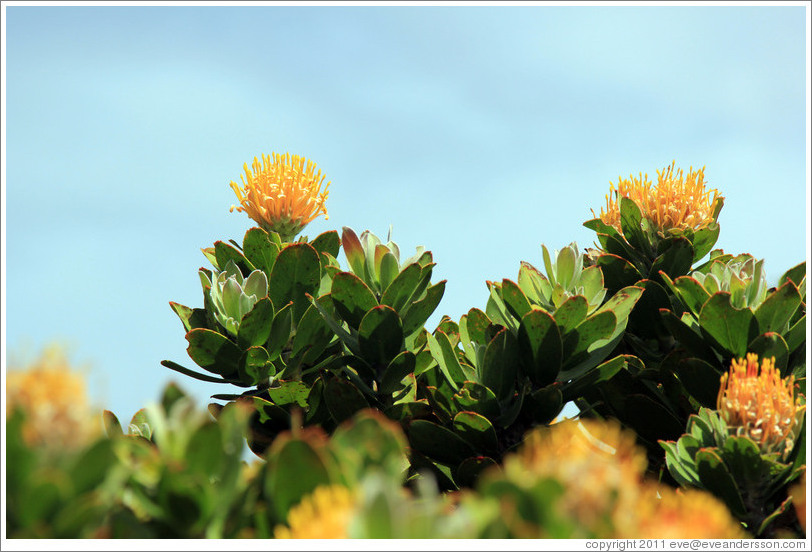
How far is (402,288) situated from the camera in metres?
3.14

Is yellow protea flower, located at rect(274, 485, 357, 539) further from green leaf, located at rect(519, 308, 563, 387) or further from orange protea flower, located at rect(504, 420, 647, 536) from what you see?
green leaf, located at rect(519, 308, 563, 387)

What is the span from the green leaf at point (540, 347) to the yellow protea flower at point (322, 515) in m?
1.30

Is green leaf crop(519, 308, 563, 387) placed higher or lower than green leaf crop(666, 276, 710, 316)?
lower

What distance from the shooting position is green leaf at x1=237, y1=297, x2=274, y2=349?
3.07 meters

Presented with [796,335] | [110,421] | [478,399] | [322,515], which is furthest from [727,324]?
[110,421]

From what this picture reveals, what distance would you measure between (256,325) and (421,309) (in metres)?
0.69

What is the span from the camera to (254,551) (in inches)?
65.5

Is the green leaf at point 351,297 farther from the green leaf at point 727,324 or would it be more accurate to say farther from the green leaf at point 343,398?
the green leaf at point 727,324

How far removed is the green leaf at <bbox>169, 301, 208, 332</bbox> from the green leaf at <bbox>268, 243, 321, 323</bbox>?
38 cm

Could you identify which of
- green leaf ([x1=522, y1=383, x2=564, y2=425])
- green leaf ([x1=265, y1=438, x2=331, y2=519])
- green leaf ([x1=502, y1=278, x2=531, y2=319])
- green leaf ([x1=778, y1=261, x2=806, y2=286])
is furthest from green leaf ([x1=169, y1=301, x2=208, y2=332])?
green leaf ([x1=778, y1=261, x2=806, y2=286])

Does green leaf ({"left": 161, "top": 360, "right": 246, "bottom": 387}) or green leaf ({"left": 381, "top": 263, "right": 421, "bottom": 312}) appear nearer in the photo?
green leaf ({"left": 381, "top": 263, "right": 421, "bottom": 312})

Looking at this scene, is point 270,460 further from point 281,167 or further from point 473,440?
point 281,167

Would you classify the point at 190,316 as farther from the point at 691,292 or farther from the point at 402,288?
the point at 691,292

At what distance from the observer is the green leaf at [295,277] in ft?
10.7
